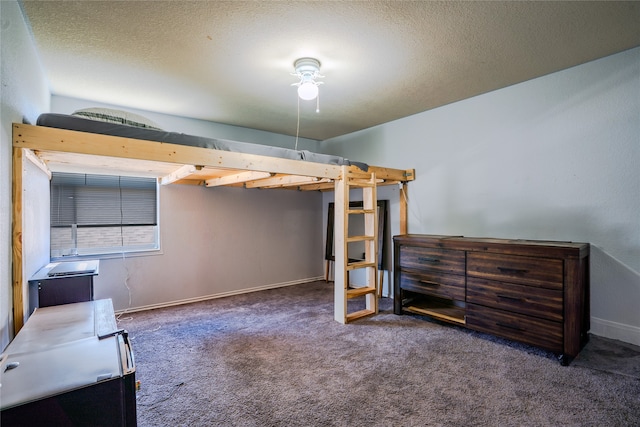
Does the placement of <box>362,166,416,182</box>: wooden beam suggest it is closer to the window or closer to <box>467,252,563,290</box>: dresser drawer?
<box>467,252,563,290</box>: dresser drawer

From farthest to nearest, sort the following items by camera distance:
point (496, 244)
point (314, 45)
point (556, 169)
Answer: point (556, 169)
point (496, 244)
point (314, 45)

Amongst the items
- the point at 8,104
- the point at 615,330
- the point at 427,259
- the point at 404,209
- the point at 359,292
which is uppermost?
the point at 8,104

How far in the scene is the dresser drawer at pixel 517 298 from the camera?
2.37m

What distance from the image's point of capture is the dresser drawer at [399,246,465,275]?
9.68 ft

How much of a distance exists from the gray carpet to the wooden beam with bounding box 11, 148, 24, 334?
37.0 inches

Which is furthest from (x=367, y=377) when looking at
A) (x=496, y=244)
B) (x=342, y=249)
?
(x=496, y=244)

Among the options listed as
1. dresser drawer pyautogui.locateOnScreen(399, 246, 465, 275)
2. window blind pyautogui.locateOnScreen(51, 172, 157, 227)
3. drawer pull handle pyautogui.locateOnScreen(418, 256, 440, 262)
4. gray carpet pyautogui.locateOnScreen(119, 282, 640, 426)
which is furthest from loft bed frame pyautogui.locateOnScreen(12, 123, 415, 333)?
gray carpet pyautogui.locateOnScreen(119, 282, 640, 426)

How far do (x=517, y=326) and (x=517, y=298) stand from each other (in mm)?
233

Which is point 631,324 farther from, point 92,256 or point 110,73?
point 92,256

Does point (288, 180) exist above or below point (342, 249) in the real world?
above

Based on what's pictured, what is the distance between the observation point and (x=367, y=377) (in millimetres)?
2158

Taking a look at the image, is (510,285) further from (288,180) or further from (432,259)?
(288,180)

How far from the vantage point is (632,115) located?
2484 millimetres

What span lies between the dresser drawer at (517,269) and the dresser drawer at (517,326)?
0.96 feet
